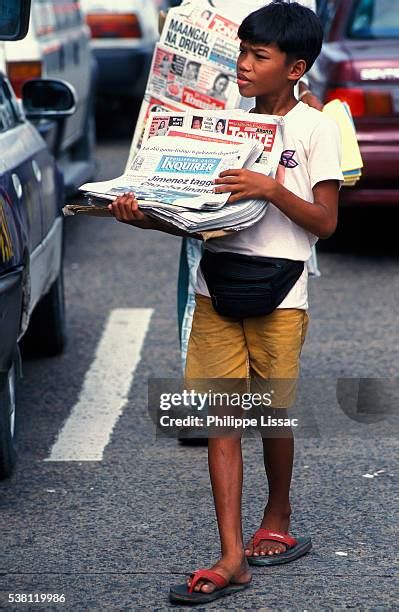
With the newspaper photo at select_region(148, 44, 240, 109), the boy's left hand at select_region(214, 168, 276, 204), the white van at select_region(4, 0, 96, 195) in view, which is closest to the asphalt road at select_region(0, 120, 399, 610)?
the boy's left hand at select_region(214, 168, 276, 204)

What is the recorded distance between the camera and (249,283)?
12.7 ft

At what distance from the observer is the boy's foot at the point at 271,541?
13.6 ft

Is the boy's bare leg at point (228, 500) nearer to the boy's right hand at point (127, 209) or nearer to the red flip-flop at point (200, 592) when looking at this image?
the red flip-flop at point (200, 592)

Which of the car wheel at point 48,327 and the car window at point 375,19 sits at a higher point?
the car window at point 375,19

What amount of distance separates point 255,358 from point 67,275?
4640mm

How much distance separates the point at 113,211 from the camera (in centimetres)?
369

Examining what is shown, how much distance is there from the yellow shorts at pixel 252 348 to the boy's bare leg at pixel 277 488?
13 cm

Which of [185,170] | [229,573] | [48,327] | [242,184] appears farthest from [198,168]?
Answer: [48,327]

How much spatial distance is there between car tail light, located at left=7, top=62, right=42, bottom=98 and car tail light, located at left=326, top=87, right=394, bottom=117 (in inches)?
83.4

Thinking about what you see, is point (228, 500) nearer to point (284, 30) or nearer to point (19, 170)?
point (284, 30)

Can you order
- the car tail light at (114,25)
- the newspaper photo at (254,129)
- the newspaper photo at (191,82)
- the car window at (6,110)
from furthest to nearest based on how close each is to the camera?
the car tail light at (114,25) < the car window at (6,110) < the newspaper photo at (191,82) < the newspaper photo at (254,129)

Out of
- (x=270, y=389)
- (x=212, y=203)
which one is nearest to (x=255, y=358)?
(x=270, y=389)

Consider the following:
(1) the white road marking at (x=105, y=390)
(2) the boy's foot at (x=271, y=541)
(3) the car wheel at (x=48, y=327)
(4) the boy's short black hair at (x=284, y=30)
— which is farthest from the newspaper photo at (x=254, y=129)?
(3) the car wheel at (x=48, y=327)

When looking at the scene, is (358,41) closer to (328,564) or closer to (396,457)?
(396,457)
